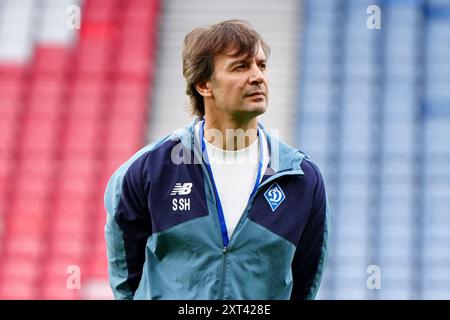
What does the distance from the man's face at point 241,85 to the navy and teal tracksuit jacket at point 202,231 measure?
0.33 ft

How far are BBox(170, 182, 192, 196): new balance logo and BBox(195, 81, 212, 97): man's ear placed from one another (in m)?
0.25

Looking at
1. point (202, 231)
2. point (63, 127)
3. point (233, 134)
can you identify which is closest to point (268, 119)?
point (63, 127)

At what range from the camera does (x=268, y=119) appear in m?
6.09

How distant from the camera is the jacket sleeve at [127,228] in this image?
6.19 feet

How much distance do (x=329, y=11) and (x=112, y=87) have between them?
1.71 m

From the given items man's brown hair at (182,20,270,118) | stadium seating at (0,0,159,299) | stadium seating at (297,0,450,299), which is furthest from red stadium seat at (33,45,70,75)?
man's brown hair at (182,20,270,118)

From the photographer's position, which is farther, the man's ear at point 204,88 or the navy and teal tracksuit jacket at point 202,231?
the man's ear at point 204,88

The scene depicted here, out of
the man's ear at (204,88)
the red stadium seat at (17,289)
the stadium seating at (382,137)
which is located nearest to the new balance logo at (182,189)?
the man's ear at (204,88)

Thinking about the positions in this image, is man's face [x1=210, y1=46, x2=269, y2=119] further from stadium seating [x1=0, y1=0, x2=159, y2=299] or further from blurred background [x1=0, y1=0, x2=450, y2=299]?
stadium seating [x1=0, y1=0, x2=159, y2=299]

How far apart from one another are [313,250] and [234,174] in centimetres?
25

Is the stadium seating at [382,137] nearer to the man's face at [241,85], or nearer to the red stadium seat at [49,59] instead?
the red stadium seat at [49,59]

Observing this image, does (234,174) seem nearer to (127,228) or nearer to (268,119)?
(127,228)
